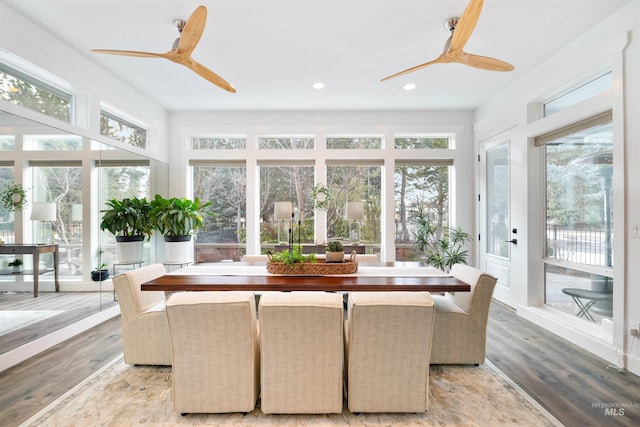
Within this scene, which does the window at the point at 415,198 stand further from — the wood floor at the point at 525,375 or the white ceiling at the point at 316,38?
the wood floor at the point at 525,375

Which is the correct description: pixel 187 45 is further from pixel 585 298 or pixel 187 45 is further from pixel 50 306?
pixel 585 298

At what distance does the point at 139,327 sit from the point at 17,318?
42.2 inches

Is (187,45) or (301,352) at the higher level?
(187,45)

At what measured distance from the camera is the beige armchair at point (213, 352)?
1.71 m

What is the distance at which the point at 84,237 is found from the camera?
10.7ft

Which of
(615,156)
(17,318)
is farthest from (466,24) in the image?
(17,318)

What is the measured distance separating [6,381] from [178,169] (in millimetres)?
3514

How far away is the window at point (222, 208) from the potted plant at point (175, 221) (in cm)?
67

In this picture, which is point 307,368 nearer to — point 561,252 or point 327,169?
point 561,252

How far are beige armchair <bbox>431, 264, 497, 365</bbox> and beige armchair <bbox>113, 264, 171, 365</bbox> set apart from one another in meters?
2.13

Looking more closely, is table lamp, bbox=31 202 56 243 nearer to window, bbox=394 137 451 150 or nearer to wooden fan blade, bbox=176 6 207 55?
wooden fan blade, bbox=176 6 207 55

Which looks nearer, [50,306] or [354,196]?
[50,306]

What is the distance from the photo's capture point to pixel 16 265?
256 cm

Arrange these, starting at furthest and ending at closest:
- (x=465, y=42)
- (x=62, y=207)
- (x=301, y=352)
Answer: (x=62, y=207), (x=465, y=42), (x=301, y=352)
